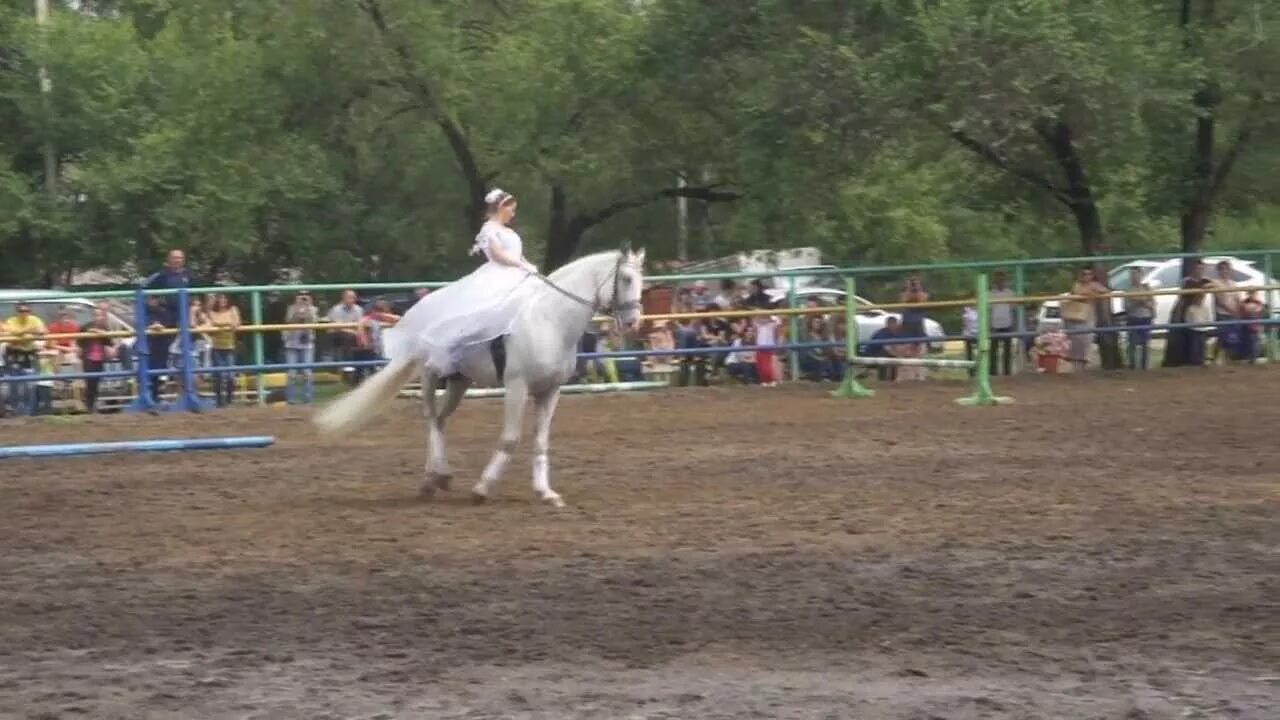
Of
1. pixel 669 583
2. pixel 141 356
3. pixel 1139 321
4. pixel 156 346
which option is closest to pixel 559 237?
pixel 1139 321

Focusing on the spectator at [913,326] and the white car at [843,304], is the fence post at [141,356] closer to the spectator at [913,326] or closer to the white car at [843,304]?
the white car at [843,304]

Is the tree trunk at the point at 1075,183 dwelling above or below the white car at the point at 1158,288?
above

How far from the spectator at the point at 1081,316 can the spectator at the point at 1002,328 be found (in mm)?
708

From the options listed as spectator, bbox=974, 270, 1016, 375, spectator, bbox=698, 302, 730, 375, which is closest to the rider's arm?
spectator, bbox=698, 302, 730, 375

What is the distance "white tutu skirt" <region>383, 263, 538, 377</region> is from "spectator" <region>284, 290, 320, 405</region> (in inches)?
400

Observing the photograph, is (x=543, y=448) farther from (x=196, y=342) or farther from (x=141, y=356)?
(x=196, y=342)

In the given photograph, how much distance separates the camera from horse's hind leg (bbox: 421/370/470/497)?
36.5ft

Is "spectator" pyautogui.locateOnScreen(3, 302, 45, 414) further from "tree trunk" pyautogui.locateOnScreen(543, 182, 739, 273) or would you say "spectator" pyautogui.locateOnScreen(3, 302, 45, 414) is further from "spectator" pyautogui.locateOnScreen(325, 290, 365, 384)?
"tree trunk" pyautogui.locateOnScreen(543, 182, 739, 273)

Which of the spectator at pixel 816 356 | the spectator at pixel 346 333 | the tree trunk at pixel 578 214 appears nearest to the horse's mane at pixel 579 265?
the spectator at pixel 346 333

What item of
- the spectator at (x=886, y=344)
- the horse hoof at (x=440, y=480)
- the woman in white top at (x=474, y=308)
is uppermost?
the woman in white top at (x=474, y=308)

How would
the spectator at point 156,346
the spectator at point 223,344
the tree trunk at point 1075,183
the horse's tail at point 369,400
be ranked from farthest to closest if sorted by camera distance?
the tree trunk at point 1075,183 < the spectator at point 223,344 < the spectator at point 156,346 < the horse's tail at point 369,400

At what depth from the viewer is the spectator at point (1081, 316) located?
22000 mm

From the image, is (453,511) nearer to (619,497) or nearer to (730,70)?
(619,497)

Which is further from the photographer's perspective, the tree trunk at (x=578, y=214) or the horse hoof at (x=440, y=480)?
the tree trunk at (x=578, y=214)
